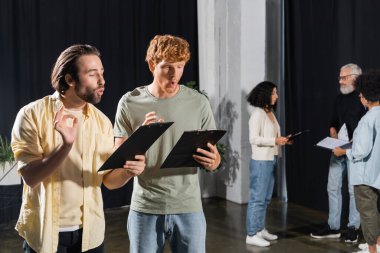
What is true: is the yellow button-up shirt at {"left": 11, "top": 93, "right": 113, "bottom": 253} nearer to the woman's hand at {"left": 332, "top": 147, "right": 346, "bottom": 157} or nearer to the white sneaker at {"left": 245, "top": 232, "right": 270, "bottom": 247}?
the white sneaker at {"left": 245, "top": 232, "right": 270, "bottom": 247}

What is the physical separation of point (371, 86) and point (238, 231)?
2.03m

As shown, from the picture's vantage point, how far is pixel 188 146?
6.97ft

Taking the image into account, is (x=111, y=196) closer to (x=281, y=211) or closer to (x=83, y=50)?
(x=281, y=211)

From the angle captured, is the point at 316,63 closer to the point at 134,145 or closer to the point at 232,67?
the point at 232,67

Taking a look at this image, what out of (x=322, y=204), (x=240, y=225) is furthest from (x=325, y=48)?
(x=240, y=225)

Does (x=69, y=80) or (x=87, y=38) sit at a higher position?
(x=87, y=38)

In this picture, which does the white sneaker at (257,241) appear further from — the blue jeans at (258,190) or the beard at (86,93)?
the beard at (86,93)

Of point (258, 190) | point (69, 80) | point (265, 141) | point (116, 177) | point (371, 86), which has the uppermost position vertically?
point (69, 80)

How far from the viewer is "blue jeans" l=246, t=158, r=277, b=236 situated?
4.59 meters

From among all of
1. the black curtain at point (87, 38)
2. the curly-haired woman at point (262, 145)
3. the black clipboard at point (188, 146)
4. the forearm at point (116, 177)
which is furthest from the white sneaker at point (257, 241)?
the forearm at point (116, 177)

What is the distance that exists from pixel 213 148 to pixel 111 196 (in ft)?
14.1

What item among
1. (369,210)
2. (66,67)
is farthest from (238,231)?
(66,67)

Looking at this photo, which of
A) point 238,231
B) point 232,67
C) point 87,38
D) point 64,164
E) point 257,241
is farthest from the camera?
point 232,67

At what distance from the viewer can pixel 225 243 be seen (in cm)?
481
